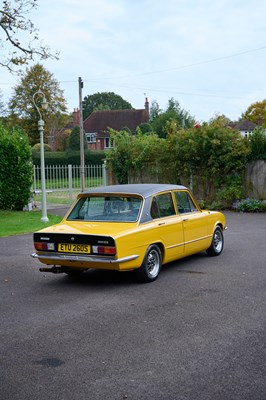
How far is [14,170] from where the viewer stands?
20250mm

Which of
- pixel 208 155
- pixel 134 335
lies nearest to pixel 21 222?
pixel 208 155

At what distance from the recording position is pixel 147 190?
343 inches

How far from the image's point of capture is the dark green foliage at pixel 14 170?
20.1 meters

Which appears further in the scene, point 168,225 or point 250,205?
point 250,205

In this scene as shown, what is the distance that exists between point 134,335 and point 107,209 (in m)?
3.33

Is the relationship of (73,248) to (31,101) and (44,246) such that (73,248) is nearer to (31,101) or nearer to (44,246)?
(44,246)

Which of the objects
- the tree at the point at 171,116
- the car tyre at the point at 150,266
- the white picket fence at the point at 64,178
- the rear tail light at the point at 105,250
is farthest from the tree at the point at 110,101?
the rear tail light at the point at 105,250

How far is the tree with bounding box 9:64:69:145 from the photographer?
59469mm

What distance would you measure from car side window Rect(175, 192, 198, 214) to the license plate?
2.31 m

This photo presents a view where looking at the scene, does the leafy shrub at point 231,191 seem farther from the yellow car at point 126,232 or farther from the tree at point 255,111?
the tree at point 255,111

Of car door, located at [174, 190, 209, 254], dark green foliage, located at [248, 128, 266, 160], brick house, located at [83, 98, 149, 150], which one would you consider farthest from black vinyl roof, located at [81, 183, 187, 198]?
brick house, located at [83, 98, 149, 150]

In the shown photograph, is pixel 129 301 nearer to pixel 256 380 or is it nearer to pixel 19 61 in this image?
pixel 256 380

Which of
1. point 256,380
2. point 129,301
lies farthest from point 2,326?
point 256,380

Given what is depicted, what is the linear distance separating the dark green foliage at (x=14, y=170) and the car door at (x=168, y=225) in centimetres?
1230
